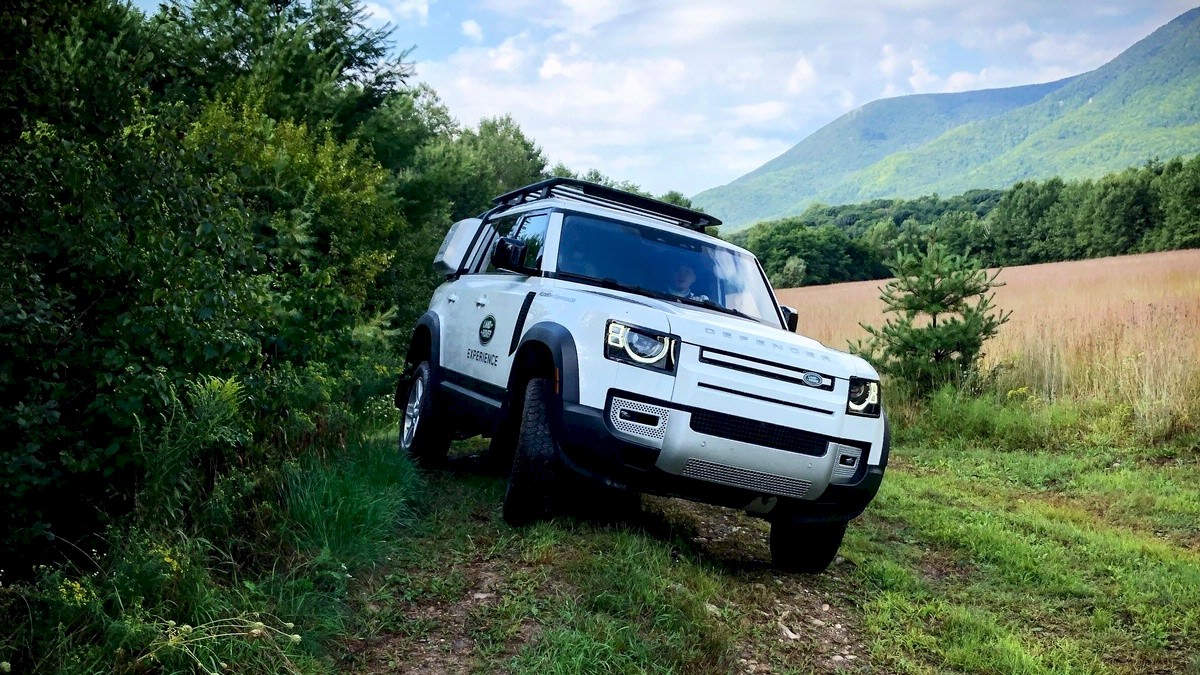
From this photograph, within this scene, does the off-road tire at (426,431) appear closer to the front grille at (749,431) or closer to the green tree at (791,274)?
the front grille at (749,431)

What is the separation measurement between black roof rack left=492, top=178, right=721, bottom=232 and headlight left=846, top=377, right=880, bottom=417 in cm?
202

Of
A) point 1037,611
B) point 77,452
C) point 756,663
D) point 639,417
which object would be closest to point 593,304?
point 639,417

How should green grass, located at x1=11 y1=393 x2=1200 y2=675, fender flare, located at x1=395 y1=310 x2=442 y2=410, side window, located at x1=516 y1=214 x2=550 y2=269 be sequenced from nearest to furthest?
green grass, located at x1=11 y1=393 x2=1200 y2=675 → side window, located at x1=516 y1=214 x2=550 y2=269 → fender flare, located at x1=395 y1=310 x2=442 y2=410

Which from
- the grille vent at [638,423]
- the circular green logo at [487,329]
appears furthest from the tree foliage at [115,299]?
the grille vent at [638,423]

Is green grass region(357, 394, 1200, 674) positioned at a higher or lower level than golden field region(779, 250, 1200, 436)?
lower

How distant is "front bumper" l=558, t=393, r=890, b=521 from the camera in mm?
4359

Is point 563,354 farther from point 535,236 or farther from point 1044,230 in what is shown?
point 1044,230

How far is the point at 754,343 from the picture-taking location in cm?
458

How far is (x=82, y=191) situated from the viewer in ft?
14.3

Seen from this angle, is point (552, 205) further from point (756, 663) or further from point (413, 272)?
point (413, 272)

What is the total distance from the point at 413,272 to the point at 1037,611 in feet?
59.9

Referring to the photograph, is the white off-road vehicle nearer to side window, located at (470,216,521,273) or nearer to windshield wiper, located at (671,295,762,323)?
windshield wiper, located at (671,295,762,323)

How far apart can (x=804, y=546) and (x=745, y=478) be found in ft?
3.26

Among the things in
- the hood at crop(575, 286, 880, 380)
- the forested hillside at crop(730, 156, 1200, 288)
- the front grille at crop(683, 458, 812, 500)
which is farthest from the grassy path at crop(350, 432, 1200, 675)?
the forested hillside at crop(730, 156, 1200, 288)
